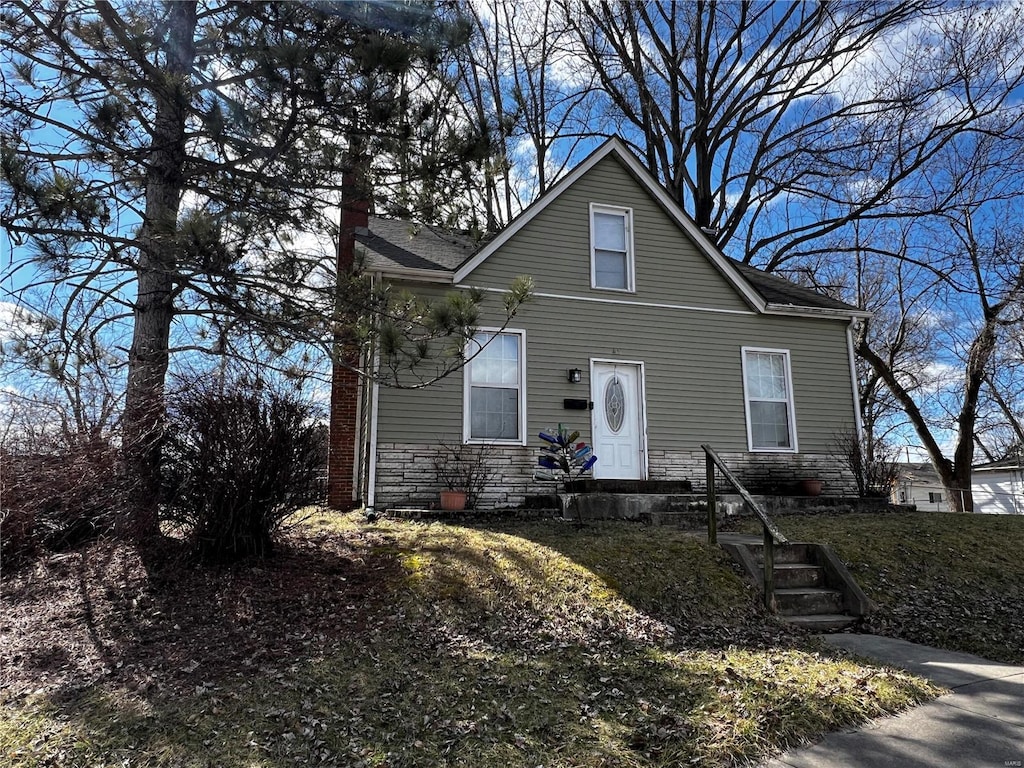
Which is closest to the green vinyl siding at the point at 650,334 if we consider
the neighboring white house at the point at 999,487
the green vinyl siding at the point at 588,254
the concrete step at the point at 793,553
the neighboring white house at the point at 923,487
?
the green vinyl siding at the point at 588,254

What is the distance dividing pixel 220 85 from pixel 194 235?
2.14 metres

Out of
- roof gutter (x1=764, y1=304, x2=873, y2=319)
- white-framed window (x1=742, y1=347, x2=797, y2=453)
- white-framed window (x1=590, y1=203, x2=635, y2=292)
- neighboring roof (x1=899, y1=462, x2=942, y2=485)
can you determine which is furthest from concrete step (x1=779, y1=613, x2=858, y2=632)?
neighboring roof (x1=899, y1=462, x2=942, y2=485)

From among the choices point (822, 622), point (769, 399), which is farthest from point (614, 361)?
point (822, 622)

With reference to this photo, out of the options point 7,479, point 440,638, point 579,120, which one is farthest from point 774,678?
point 579,120

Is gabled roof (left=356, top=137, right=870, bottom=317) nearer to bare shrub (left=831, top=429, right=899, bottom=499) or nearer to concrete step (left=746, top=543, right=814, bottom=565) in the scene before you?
bare shrub (left=831, top=429, right=899, bottom=499)

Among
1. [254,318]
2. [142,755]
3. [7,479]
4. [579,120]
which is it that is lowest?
[142,755]

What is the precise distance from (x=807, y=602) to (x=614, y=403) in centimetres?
530

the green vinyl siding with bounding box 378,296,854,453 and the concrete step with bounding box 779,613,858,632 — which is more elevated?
the green vinyl siding with bounding box 378,296,854,453

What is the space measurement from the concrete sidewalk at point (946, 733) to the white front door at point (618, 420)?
6140 millimetres

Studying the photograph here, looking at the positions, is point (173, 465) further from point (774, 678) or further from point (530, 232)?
point (530, 232)

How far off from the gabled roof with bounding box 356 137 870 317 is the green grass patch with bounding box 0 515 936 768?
565 centimetres

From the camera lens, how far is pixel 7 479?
19.2 feet

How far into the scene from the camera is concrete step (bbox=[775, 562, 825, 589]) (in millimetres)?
6414

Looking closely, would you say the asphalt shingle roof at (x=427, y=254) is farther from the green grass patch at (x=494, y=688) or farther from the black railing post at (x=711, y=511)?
the green grass patch at (x=494, y=688)
